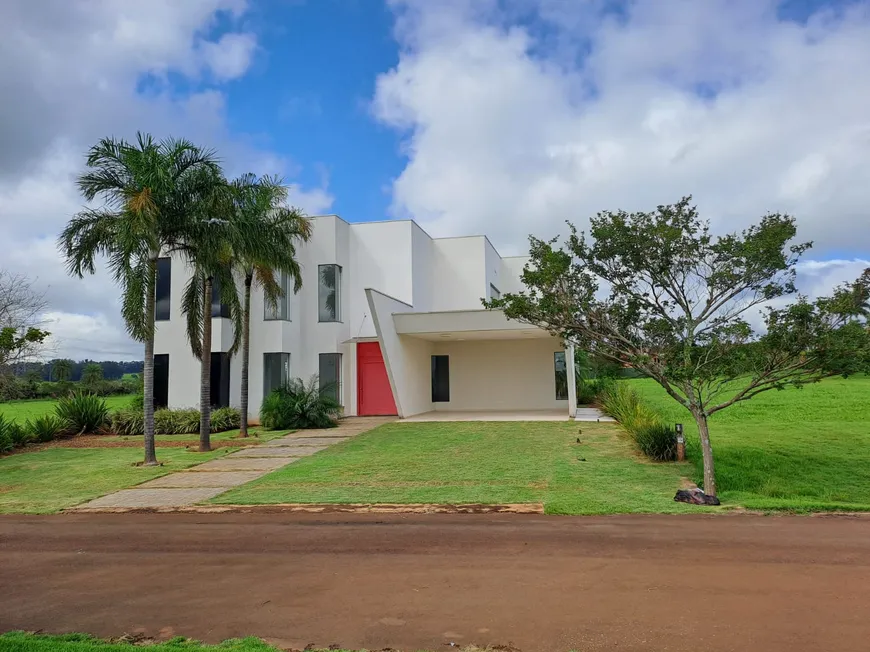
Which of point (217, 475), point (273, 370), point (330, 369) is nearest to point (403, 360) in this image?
point (330, 369)

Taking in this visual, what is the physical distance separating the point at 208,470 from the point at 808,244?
40.1 feet

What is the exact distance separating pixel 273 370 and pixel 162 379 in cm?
413

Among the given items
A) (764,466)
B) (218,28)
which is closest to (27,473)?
(218,28)

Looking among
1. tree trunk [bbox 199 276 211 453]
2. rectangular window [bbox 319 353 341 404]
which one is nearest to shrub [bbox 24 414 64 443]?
tree trunk [bbox 199 276 211 453]

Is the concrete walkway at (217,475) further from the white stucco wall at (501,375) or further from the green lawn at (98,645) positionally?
the white stucco wall at (501,375)

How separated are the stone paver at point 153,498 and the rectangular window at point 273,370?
1008 centimetres

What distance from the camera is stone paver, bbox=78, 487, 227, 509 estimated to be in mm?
9992

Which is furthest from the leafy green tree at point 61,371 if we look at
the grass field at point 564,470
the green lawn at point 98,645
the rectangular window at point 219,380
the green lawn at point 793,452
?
the green lawn at point 98,645

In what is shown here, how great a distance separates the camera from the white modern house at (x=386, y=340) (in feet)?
67.4

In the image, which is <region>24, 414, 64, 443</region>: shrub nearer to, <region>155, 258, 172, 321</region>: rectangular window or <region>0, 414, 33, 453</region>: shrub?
<region>0, 414, 33, 453</region>: shrub

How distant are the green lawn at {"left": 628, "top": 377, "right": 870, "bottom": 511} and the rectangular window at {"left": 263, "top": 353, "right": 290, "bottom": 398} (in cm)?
1351

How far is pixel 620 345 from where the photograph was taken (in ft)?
35.5

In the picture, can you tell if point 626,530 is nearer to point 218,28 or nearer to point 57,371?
point 218,28

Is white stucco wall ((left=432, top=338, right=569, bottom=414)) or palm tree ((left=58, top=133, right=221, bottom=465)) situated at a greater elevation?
palm tree ((left=58, top=133, right=221, bottom=465))
